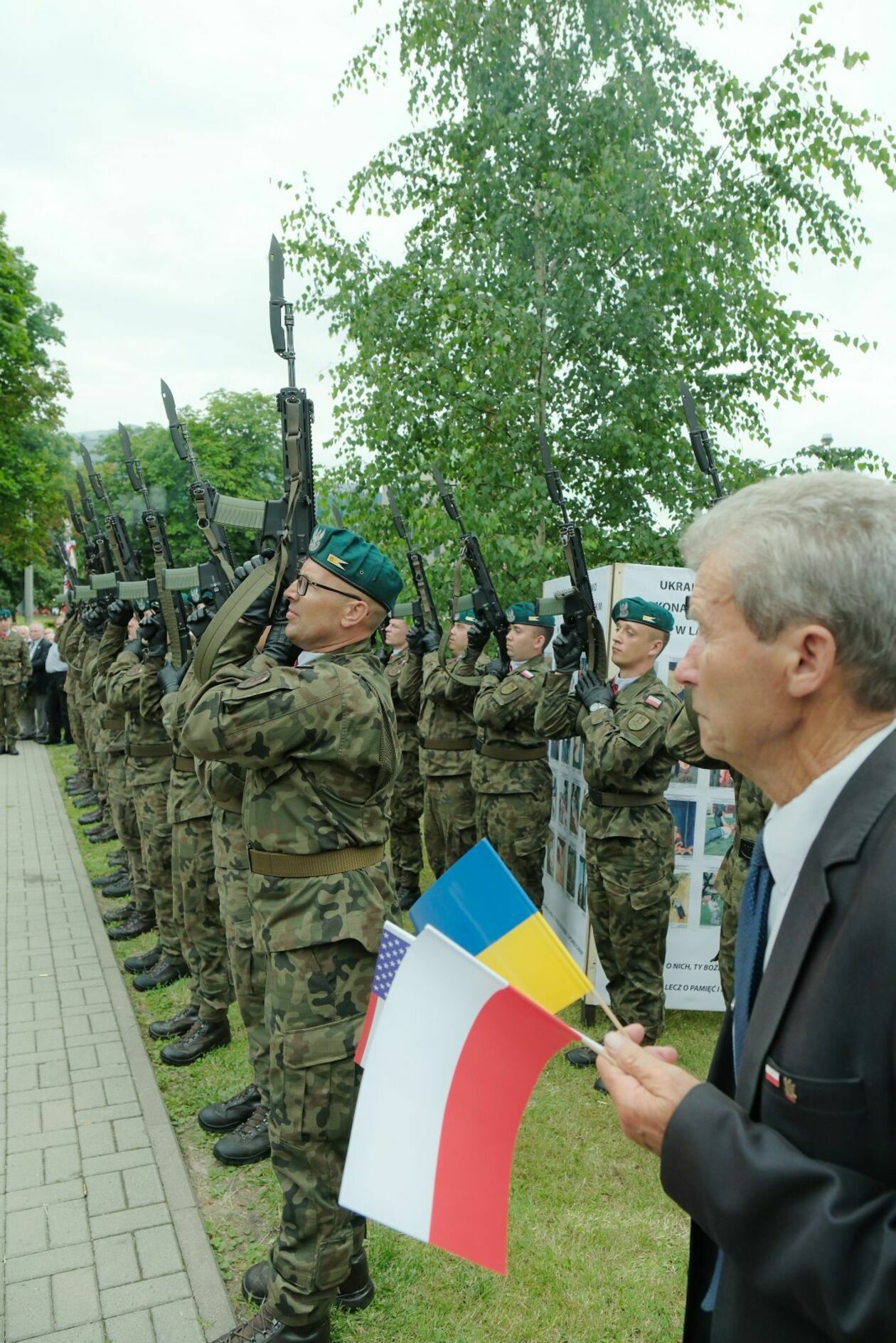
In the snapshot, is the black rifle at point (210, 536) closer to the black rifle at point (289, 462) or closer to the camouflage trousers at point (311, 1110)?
the black rifle at point (289, 462)

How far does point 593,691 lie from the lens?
5.35m

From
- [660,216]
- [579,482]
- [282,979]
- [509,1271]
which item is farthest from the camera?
[579,482]

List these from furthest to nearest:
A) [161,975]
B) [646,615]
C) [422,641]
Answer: [422,641], [161,975], [646,615]

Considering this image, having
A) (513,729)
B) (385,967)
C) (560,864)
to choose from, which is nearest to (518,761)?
(513,729)

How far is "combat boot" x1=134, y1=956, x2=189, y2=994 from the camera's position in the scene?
6020mm

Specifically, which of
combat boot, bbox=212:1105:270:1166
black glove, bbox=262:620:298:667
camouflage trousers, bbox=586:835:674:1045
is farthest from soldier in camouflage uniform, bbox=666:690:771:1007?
combat boot, bbox=212:1105:270:1166

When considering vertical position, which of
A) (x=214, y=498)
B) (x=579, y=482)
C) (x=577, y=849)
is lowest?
(x=577, y=849)

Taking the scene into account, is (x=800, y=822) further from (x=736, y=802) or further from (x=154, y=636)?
(x=154, y=636)

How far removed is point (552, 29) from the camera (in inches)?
379

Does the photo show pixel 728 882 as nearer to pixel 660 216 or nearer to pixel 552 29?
pixel 660 216

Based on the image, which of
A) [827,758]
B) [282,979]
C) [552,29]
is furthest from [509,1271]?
[552,29]

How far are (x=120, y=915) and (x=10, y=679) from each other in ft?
32.0

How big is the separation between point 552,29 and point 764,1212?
11.2 meters

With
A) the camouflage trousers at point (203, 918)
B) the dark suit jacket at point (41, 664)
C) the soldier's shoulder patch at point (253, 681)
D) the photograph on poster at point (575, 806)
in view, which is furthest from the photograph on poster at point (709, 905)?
the dark suit jacket at point (41, 664)
